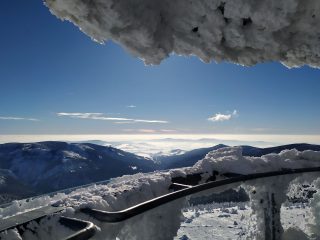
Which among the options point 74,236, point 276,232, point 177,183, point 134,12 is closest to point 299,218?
point 276,232

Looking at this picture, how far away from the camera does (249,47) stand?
5.68 metres

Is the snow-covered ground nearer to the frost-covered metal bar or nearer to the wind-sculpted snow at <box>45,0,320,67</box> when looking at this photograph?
the wind-sculpted snow at <box>45,0,320,67</box>

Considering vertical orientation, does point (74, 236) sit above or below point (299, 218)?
above

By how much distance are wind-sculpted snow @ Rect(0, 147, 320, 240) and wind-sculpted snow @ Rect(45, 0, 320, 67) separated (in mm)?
2020

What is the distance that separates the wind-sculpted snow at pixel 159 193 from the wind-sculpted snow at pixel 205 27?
202 cm

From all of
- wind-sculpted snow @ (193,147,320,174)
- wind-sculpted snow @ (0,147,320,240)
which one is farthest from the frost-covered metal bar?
wind-sculpted snow @ (193,147,320,174)

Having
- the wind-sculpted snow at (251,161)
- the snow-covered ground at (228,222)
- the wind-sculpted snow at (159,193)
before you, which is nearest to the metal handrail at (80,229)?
the wind-sculpted snow at (159,193)

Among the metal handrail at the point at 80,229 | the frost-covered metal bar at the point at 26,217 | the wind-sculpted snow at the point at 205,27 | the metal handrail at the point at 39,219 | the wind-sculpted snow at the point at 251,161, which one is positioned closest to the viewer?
the metal handrail at the point at 80,229

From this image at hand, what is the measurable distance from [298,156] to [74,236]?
662 centimetres

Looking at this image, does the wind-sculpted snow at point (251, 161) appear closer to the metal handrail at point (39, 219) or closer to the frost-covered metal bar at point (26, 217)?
the frost-covered metal bar at point (26, 217)

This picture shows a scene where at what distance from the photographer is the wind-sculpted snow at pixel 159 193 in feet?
13.3

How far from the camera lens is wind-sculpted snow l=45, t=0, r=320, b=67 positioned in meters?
4.62

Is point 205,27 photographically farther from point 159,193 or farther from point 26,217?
point 26,217

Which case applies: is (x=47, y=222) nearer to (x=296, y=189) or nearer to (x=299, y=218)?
(x=296, y=189)
